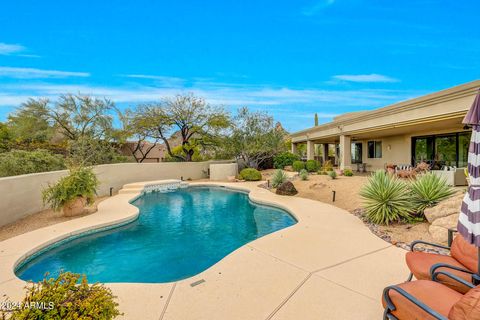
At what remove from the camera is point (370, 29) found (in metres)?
11.7

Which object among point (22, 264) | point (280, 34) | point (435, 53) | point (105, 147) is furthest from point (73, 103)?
point (435, 53)

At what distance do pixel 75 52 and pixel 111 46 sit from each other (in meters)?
2.12

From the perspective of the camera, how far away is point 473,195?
2.37 metres

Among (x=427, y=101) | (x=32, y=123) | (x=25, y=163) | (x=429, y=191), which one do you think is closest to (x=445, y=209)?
(x=429, y=191)

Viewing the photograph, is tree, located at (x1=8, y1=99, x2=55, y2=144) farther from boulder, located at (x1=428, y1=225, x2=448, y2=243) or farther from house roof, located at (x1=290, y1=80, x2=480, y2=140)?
boulder, located at (x1=428, y1=225, x2=448, y2=243)

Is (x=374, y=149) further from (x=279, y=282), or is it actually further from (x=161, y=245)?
(x=279, y=282)

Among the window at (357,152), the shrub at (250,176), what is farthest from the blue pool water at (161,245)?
the window at (357,152)

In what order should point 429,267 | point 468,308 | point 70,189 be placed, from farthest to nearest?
point 70,189 → point 429,267 → point 468,308

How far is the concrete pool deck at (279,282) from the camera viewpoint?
2.78 metres

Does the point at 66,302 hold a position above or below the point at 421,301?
above

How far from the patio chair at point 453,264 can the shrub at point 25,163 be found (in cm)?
1215

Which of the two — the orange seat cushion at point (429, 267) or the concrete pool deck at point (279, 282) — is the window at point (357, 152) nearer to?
the concrete pool deck at point (279, 282)

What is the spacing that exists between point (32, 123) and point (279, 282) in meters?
21.5

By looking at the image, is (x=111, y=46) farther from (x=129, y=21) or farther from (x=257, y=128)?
(x=257, y=128)
